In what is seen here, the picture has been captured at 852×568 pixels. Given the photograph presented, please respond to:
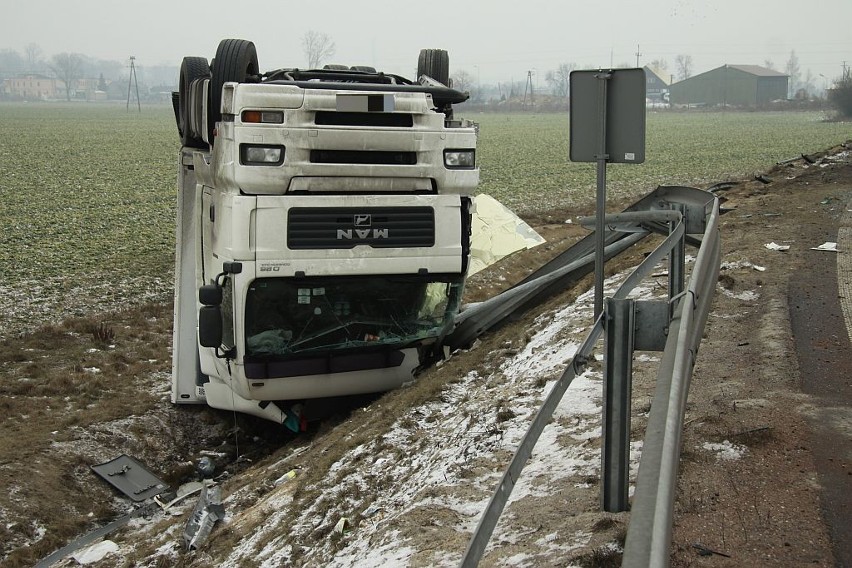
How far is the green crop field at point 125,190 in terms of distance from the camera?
17469 millimetres

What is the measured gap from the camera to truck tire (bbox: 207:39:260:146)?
9.05 metres

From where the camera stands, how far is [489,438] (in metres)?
6.92

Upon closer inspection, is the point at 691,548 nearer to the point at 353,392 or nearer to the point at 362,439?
the point at 362,439

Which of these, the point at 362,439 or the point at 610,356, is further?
the point at 362,439

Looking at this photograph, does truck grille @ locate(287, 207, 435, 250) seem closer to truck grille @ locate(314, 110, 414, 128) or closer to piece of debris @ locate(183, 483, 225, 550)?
truck grille @ locate(314, 110, 414, 128)

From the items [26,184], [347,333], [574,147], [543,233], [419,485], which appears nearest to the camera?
[419,485]

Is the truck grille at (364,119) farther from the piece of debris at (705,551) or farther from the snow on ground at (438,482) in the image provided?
the piece of debris at (705,551)

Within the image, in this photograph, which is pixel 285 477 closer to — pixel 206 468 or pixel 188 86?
pixel 206 468

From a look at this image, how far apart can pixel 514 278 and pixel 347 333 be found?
24.5ft

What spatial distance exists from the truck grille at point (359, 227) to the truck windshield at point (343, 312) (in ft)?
1.11

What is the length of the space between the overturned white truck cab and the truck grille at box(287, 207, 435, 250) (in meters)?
0.01

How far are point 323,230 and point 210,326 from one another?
1.22 meters

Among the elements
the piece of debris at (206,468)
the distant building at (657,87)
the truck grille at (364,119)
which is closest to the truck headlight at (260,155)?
the truck grille at (364,119)

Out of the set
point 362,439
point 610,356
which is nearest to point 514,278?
point 362,439
